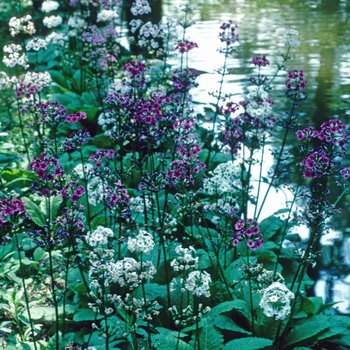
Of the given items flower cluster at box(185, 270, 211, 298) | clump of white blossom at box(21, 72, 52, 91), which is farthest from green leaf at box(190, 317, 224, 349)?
clump of white blossom at box(21, 72, 52, 91)

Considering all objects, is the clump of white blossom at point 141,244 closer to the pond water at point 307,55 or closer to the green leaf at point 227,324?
the green leaf at point 227,324

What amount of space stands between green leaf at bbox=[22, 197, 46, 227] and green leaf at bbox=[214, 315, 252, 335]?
1.73 metres

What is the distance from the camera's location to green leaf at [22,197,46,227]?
14.8 feet

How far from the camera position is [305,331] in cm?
330

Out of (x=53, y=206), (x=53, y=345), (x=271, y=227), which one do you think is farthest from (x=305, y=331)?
(x=53, y=206)

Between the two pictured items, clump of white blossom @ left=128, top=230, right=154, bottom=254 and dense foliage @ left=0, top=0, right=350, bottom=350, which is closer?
clump of white blossom @ left=128, top=230, right=154, bottom=254

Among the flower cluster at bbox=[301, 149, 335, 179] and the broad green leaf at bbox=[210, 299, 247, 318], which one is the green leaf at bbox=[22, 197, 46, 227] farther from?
the flower cluster at bbox=[301, 149, 335, 179]

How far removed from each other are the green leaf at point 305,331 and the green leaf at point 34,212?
6.84 ft

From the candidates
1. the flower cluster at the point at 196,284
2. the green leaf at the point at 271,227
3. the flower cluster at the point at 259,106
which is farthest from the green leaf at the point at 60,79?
the flower cluster at the point at 196,284

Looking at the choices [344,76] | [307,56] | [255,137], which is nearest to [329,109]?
[344,76]

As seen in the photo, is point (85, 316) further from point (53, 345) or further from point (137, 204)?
point (137, 204)

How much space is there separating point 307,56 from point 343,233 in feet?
16.9

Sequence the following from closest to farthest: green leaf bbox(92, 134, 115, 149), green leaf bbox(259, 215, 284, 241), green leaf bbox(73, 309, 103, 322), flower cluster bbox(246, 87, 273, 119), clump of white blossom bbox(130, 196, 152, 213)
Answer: green leaf bbox(73, 309, 103, 322), clump of white blossom bbox(130, 196, 152, 213), flower cluster bbox(246, 87, 273, 119), green leaf bbox(259, 215, 284, 241), green leaf bbox(92, 134, 115, 149)

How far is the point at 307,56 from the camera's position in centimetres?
926
